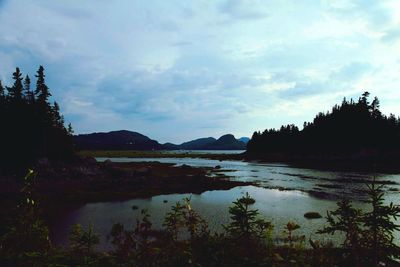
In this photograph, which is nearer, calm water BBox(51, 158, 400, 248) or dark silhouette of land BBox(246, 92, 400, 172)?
calm water BBox(51, 158, 400, 248)

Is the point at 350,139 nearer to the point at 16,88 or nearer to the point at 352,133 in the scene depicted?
the point at 352,133

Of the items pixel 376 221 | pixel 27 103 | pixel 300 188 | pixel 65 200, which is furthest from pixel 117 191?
pixel 376 221

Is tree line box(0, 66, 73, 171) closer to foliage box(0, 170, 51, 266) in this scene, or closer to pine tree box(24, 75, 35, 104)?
pine tree box(24, 75, 35, 104)

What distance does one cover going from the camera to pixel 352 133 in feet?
432

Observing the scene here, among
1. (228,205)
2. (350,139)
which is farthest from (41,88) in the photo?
(350,139)

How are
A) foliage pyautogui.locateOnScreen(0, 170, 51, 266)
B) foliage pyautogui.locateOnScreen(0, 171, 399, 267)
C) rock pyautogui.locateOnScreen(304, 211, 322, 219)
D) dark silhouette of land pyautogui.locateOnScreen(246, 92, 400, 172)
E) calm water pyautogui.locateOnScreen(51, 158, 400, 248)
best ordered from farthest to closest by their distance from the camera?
dark silhouette of land pyautogui.locateOnScreen(246, 92, 400, 172)
rock pyautogui.locateOnScreen(304, 211, 322, 219)
calm water pyautogui.locateOnScreen(51, 158, 400, 248)
foliage pyautogui.locateOnScreen(0, 170, 51, 266)
foliage pyautogui.locateOnScreen(0, 171, 399, 267)

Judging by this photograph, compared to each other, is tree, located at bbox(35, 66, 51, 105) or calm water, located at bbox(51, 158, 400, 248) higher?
tree, located at bbox(35, 66, 51, 105)

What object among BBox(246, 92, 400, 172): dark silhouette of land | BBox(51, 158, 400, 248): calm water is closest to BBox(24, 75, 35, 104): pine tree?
BBox(51, 158, 400, 248): calm water

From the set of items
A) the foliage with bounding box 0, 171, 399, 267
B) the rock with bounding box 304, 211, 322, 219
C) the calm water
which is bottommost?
the calm water

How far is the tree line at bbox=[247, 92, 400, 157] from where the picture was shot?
122000 mm

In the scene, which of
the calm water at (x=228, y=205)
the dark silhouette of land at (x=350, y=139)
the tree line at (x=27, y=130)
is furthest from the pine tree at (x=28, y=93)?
the dark silhouette of land at (x=350, y=139)

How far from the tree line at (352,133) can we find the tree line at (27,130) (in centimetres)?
10474

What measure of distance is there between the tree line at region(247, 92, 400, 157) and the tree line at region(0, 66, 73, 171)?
10474 centimetres

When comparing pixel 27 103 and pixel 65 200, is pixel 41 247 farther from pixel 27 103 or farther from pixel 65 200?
pixel 27 103
